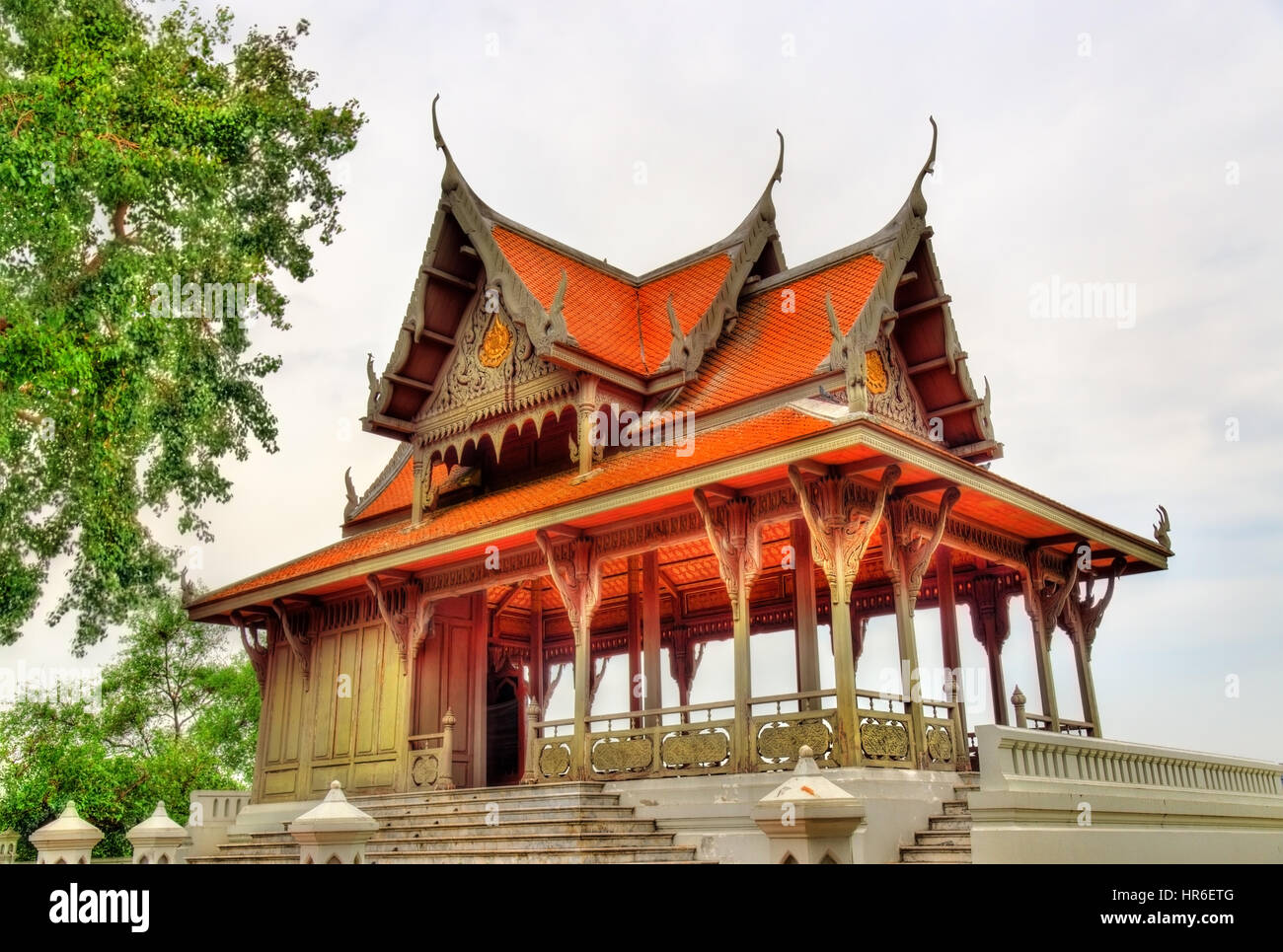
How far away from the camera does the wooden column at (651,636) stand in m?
13.5

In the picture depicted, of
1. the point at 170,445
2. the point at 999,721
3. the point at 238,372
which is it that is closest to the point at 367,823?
the point at 999,721

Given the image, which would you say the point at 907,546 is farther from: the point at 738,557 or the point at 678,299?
the point at 678,299

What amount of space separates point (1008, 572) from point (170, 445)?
13.7 meters

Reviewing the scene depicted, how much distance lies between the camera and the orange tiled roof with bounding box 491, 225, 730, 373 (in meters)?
16.7

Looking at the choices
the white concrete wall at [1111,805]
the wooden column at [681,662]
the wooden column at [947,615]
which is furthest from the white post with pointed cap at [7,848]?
the white concrete wall at [1111,805]

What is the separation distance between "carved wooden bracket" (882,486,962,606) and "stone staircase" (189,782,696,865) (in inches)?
147

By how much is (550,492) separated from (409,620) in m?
2.91

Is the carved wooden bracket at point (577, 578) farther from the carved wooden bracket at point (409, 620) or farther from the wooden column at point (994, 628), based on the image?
the wooden column at point (994, 628)

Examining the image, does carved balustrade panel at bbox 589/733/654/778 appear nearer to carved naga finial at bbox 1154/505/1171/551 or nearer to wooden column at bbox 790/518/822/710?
wooden column at bbox 790/518/822/710

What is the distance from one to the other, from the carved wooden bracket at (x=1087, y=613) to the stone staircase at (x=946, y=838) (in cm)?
485

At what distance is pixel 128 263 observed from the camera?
1630 cm

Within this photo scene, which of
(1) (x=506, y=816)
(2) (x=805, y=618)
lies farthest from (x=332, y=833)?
(2) (x=805, y=618)

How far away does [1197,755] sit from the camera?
1207 centimetres
